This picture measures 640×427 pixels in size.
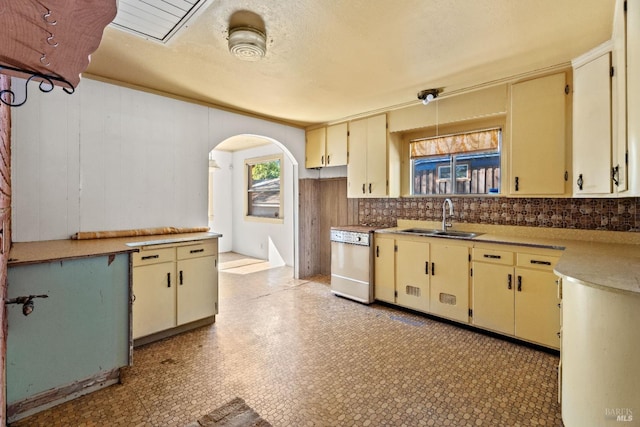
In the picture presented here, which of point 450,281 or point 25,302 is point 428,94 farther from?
point 25,302

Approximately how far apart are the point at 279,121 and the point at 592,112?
11.7ft

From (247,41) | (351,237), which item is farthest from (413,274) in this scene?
(247,41)

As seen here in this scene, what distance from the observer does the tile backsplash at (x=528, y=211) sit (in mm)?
2646

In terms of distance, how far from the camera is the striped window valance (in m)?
3.39

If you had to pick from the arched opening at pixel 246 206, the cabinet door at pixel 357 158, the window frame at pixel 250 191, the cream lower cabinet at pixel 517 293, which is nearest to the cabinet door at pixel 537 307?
the cream lower cabinet at pixel 517 293

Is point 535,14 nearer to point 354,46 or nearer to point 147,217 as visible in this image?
point 354,46

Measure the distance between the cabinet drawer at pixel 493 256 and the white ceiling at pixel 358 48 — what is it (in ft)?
5.50

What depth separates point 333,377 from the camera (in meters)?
2.23

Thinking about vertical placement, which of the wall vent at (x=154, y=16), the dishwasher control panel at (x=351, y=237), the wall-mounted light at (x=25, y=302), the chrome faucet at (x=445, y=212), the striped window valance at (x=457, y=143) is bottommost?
the wall-mounted light at (x=25, y=302)

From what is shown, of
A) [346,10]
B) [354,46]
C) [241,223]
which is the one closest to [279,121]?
[354,46]

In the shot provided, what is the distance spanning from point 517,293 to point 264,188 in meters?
5.07

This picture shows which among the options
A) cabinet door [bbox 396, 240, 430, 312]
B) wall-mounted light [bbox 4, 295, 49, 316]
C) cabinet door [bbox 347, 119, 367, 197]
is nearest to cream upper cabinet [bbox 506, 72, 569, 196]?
cabinet door [bbox 396, 240, 430, 312]

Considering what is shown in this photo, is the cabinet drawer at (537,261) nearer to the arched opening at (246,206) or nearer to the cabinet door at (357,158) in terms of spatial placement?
the cabinet door at (357,158)

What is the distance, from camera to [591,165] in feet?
7.70
